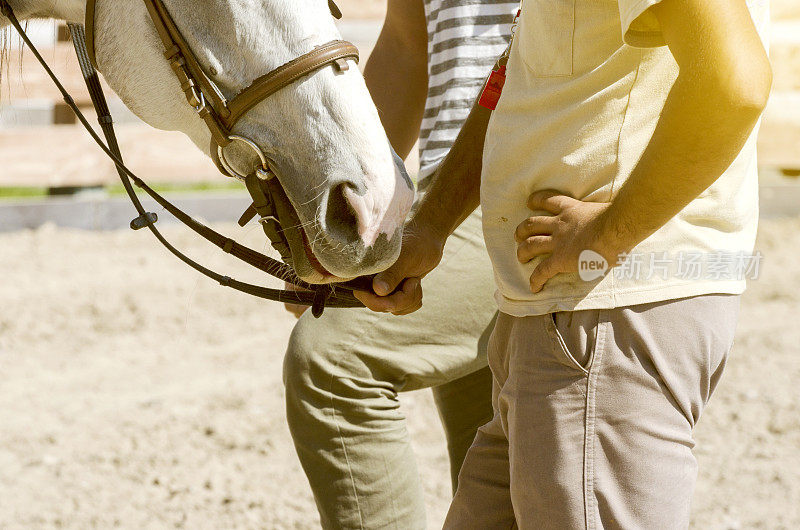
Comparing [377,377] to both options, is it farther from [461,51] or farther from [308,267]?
[461,51]

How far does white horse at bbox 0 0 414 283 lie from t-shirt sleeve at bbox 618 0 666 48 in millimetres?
438

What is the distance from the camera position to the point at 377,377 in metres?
1.80

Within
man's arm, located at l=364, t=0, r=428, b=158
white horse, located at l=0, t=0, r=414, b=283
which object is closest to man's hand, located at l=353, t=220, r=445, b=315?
white horse, located at l=0, t=0, r=414, b=283

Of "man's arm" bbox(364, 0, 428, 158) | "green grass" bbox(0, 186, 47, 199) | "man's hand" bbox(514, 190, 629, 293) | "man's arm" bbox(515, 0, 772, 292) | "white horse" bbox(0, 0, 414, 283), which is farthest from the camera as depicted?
"green grass" bbox(0, 186, 47, 199)

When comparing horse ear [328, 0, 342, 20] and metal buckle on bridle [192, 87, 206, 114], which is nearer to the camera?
metal buckle on bridle [192, 87, 206, 114]

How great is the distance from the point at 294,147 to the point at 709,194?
61 centimetres

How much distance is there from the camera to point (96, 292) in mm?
4762

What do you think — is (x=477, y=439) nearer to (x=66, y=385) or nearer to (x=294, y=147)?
(x=294, y=147)

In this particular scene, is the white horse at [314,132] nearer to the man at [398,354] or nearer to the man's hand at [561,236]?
the man's hand at [561,236]

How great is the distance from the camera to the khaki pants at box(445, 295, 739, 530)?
4.06 feet

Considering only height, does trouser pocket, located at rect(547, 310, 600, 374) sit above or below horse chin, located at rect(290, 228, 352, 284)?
above

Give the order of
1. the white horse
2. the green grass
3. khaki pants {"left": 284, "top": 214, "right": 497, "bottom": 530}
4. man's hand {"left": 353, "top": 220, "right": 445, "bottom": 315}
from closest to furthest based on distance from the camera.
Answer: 1. the white horse
2. man's hand {"left": 353, "top": 220, "right": 445, "bottom": 315}
3. khaki pants {"left": 284, "top": 214, "right": 497, "bottom": 530}
4. the green grass

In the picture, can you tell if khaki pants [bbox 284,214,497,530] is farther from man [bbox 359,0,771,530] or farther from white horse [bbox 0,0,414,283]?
man [bbox 359,0,771,530]

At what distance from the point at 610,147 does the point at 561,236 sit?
0.14 metres
